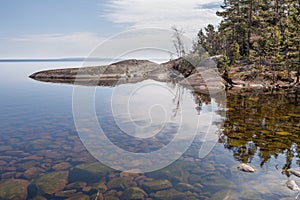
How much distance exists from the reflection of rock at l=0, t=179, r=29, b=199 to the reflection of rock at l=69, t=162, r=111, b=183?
1.96m

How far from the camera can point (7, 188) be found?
10695 millimetres

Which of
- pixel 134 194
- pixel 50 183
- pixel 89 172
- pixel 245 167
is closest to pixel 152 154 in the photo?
pixel 89 172

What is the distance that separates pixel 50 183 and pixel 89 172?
1855 mm

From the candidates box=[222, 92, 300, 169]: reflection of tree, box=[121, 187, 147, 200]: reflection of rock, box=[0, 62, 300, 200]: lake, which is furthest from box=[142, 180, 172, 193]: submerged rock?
box=[222, 92, 300, 169]: reflection of tree

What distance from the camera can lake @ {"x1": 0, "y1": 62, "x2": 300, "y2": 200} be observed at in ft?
34.8

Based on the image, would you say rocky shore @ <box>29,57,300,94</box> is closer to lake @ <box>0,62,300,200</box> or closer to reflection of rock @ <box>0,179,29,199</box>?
lake @ <box>0,62,300,200</box>

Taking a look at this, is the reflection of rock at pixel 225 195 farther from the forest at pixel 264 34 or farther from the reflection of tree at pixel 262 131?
the forest at pixel 264 34

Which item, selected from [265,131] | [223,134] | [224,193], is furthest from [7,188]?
[265,131]

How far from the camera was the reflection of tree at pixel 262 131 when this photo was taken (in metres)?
14.4

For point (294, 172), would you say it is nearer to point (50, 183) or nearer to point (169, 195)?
point (169, 195)

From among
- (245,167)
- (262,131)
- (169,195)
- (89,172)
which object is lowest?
(169,195)

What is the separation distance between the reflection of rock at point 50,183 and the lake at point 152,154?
4 centimetres

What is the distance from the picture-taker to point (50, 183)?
11.1 metres

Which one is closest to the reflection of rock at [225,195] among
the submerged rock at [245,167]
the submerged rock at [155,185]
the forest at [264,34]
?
the submerged rock at [155,185]
